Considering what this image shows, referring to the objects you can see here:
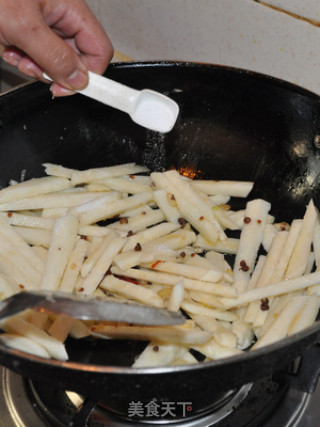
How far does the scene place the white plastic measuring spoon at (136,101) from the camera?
127cm

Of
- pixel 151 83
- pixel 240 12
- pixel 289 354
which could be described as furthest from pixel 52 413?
pixel 240 12

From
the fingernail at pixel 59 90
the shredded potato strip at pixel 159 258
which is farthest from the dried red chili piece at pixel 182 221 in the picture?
the fingernail at pixel 59 90

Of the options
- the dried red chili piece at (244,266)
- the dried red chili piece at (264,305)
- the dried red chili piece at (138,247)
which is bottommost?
the dried red chili piece at (138,247)

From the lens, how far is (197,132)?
1642 millimetres

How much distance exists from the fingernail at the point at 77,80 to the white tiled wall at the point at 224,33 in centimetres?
65

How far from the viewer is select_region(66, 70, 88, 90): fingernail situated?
120cm

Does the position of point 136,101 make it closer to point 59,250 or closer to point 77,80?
point 77,80

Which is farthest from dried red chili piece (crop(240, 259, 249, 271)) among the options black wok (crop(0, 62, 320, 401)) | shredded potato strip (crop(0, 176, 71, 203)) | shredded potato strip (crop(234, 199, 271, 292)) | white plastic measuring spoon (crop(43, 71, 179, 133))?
shredded potato strip (crop(0, 176, 71, 203))

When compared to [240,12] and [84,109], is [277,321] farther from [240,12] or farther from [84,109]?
[240,12]

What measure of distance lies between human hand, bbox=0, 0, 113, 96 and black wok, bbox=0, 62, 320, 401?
0.12m

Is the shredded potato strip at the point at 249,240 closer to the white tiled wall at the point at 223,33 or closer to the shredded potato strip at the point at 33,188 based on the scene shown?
the white tiled wall at the point at 223,33

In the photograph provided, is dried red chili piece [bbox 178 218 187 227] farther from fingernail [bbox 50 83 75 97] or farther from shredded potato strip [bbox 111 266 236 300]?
fingernail [bbox 50 83 75 97]

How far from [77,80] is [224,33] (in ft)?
2.29

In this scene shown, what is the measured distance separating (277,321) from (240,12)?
951 millimetres
